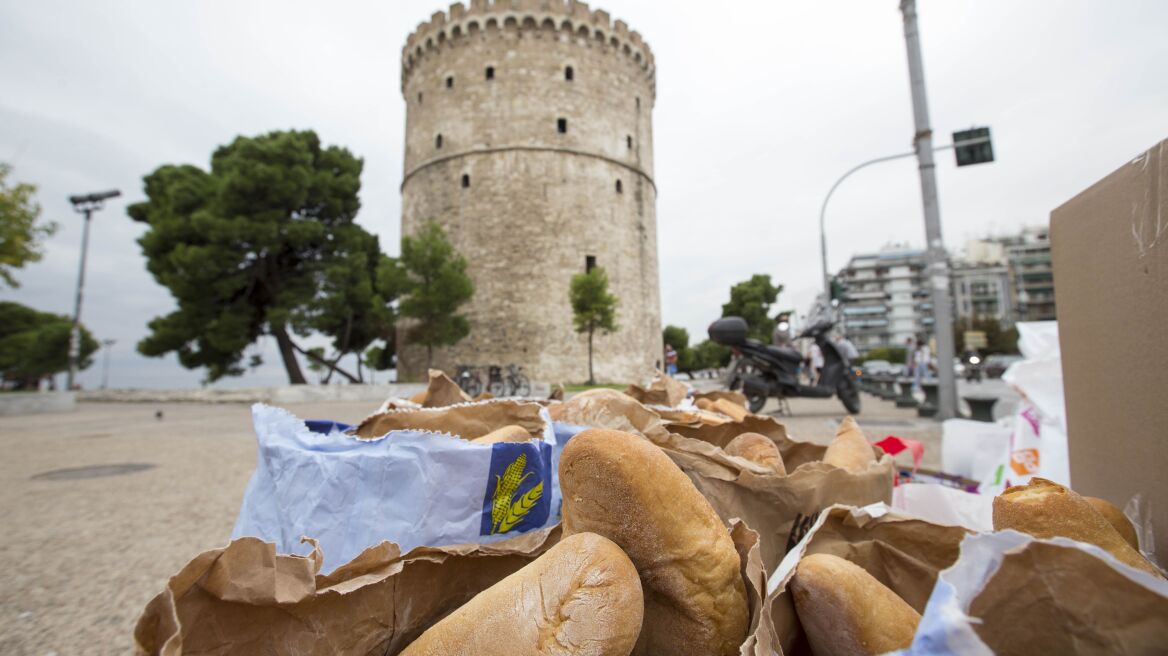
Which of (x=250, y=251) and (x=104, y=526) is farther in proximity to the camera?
(x=250, y=251)

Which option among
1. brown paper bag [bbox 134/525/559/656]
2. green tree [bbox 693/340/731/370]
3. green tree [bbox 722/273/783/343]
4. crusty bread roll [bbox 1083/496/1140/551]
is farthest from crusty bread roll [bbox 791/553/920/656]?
green tree [bbox 693/340/731/370]

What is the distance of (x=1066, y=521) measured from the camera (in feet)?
2.93

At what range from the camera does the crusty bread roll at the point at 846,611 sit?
0.85 m

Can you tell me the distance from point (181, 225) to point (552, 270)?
13013 millimetres

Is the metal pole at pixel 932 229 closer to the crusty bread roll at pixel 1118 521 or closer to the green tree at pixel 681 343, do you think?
the crusty bread roll at pixel 1118 521

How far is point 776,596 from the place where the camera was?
3.06 ft

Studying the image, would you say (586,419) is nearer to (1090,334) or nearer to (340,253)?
(1090,334)

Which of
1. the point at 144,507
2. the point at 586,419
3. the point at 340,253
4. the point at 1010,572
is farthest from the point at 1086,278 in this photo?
the point at 340,253

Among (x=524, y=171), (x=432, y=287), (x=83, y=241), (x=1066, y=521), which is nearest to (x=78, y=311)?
(x=83, y=241)

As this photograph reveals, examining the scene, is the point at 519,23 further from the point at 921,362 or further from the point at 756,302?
the point at 756,302

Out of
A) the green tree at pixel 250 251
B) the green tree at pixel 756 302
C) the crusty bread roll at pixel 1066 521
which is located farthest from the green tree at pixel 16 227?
the green tree at pixel 756 302

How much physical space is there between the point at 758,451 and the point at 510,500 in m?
0.77

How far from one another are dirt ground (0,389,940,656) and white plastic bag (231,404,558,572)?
83 centimetres

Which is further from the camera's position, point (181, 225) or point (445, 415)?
point (181, 225)
